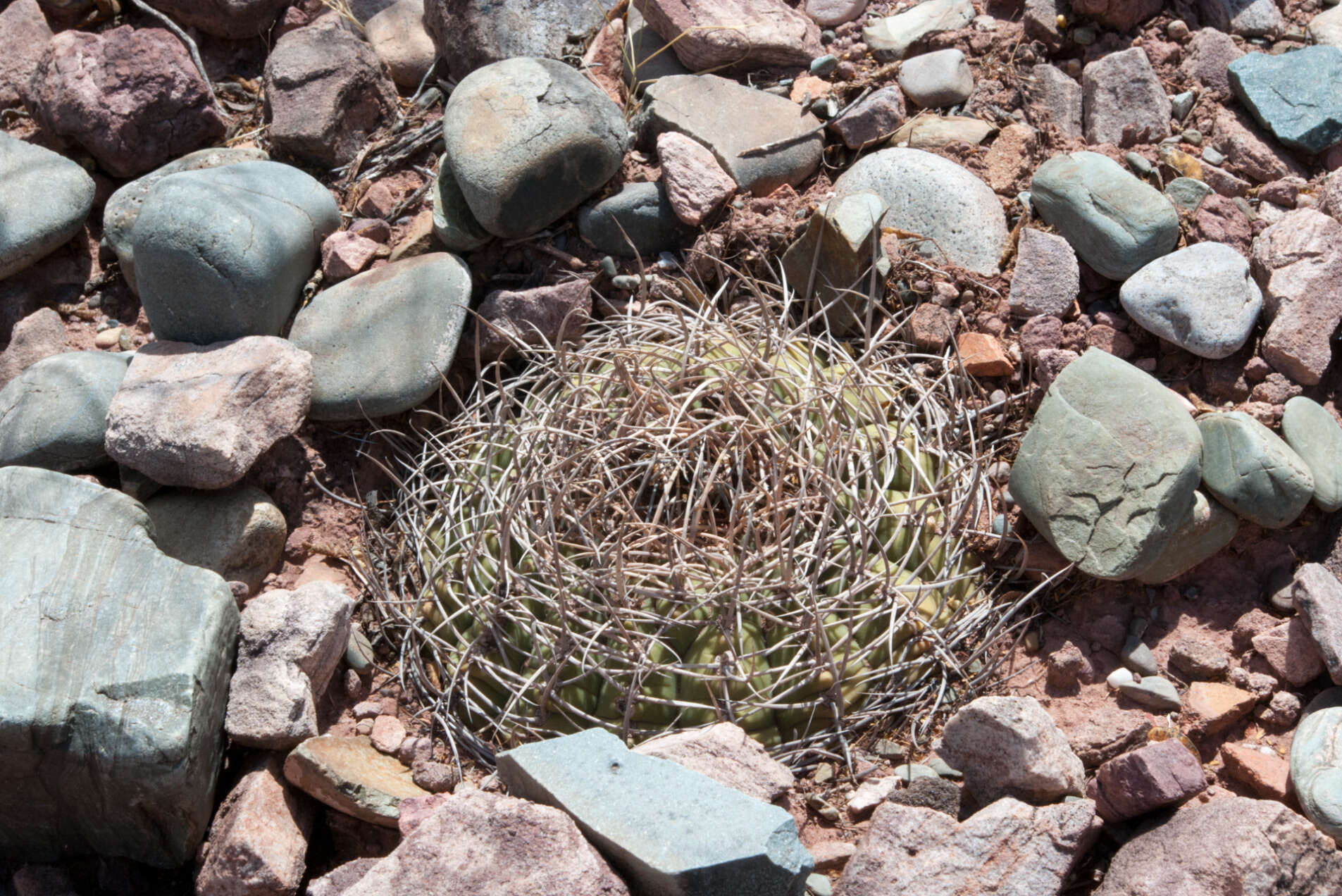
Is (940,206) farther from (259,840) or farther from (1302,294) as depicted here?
(259,840)

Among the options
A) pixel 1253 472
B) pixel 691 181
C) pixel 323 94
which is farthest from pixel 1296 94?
pixel 323 94

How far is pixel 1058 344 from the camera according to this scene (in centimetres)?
258

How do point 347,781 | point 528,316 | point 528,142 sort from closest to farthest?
point 347,781, point 528,142, point 528,316

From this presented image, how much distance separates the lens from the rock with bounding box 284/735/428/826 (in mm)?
2033

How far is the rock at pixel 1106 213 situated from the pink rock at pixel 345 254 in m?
1.65

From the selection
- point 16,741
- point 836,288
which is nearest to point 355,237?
point 836,288

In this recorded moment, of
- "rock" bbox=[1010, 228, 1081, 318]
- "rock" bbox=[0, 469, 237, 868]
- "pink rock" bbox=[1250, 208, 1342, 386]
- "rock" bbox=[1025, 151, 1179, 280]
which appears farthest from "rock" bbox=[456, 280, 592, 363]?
"pink rock" bbox=[1250, 208, 1342, 386]

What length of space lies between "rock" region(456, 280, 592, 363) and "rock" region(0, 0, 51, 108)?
1.64 metres

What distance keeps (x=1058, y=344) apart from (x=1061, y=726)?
2.87 feet

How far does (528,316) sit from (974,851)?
1590 mm

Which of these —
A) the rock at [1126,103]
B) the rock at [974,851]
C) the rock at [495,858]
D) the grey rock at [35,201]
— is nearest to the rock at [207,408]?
the grey rock at [35,201]

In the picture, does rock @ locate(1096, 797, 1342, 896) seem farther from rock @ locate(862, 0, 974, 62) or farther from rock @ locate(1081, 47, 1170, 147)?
rock @ locate(862, 0, 974, 62)

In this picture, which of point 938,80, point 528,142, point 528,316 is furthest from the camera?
point 938,80

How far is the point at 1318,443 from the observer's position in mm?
2312
